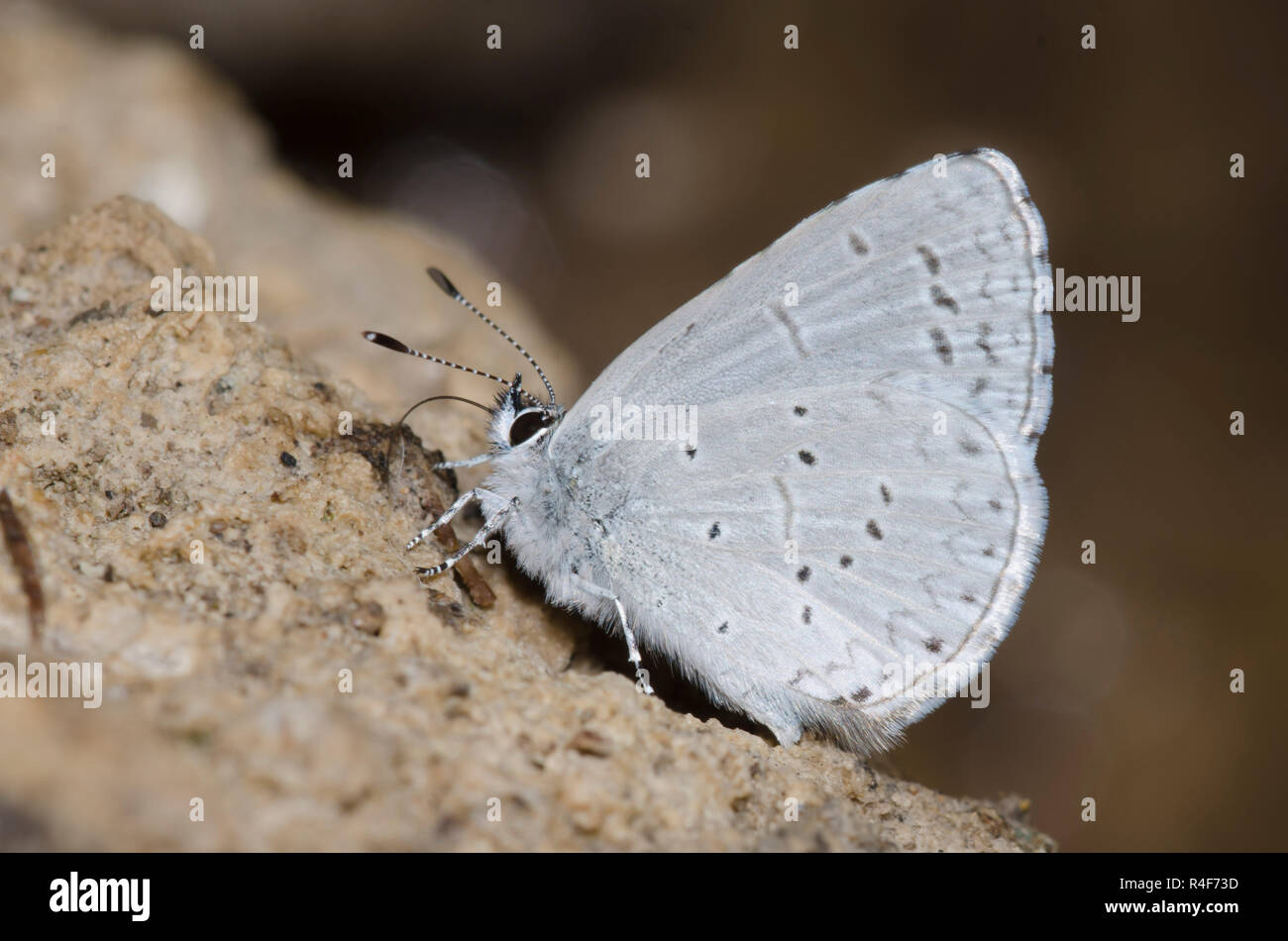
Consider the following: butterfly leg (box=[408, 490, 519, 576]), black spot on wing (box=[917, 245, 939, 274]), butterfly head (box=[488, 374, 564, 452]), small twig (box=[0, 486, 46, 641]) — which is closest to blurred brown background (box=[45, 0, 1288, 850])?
butterfly head (box=[488, 374, 564, 452])

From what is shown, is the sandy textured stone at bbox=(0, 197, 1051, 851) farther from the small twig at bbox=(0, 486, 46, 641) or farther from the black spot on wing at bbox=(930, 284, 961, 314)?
the black spot on wing at bbox=(930, 284, 961, 314)

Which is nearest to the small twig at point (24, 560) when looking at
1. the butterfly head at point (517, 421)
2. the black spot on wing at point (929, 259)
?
the butterfly head at point (517, 421)

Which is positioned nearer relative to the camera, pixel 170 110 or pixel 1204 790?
pixel 170 110

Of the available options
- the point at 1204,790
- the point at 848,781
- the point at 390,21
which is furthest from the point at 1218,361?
the point at 390,21

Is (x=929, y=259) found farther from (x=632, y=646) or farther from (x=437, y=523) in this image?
(x=437, y=523)

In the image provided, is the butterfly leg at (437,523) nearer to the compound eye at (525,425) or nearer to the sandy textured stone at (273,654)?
the sandy textured stone at (273,654)

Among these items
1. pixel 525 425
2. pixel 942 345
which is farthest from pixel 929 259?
pixel 525 425
